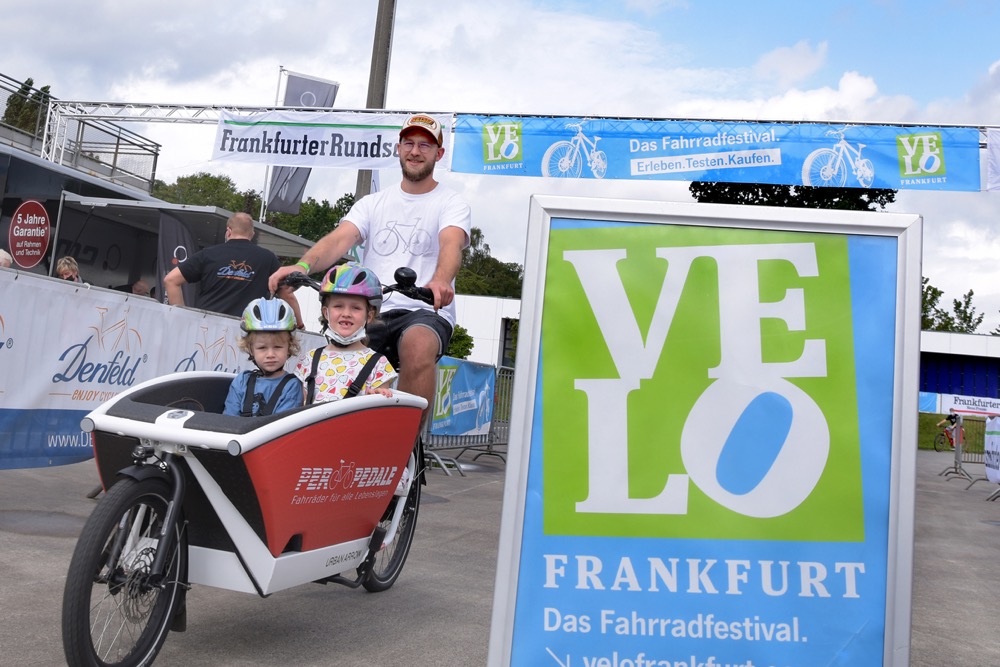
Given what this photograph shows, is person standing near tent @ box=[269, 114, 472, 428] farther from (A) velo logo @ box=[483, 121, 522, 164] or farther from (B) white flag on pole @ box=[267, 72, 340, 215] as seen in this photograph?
(B) white flag on pole @ box=[267, 72, 340, 215]

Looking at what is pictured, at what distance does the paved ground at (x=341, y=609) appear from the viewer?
361cm

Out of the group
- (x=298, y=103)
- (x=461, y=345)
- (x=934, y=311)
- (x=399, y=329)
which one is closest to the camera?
(x=399, y=329)

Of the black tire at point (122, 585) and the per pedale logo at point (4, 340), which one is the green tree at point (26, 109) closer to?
the per pedale logo at point (4, 340)

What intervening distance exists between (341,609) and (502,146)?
33.5ft

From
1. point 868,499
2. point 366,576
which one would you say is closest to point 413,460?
point 366,576

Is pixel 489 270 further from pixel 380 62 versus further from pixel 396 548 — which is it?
pixel 396 548

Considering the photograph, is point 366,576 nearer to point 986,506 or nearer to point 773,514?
point 773,514

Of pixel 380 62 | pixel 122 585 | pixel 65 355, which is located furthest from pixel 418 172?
pixel 380 62

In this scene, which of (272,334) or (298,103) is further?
(298,103)

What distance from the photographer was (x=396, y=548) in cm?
488

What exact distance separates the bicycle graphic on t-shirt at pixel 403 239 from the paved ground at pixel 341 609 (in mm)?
1645

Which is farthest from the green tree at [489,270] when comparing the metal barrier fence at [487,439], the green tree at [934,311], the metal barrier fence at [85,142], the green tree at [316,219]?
the metal barrier fence at [487,439]

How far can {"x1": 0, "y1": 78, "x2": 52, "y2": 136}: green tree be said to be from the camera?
1989 centimetres

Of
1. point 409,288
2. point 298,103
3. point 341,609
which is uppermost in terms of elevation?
point 298,103
